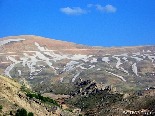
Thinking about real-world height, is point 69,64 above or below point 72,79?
above

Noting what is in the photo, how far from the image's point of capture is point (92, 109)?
4728 centimetres

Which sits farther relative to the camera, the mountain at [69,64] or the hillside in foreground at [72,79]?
the mountain at [69,64]

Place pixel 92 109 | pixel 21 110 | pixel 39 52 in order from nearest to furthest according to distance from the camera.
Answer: pixel 21 110 < pixel 92 109 < pixel 39 52

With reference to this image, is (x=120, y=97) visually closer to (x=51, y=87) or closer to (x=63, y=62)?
(x=51, y=87)

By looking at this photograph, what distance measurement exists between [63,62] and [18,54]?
966 inches

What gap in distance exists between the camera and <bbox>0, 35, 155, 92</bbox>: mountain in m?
Answer: 98.5

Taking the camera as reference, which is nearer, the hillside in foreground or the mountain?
the hillside in foreground

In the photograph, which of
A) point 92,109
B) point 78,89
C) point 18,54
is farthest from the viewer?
point 18,54

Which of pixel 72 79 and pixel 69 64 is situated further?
pixel 69 64

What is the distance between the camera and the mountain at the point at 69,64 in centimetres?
9846

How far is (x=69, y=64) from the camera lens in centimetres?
13388

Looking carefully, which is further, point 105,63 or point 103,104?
point 105,63

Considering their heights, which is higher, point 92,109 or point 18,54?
A: point 18,54

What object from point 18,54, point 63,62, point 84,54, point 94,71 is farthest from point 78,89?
point 84,54
